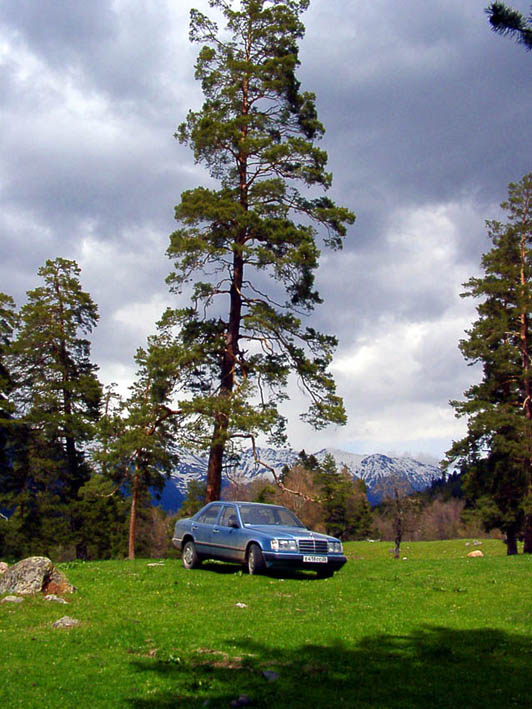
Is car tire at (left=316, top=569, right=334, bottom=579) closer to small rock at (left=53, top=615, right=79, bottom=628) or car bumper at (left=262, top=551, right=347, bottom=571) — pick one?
car bumper at (left=262, top=551, right=347, bottom=571)

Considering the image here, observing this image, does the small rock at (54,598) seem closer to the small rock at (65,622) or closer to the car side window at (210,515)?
the small rock at (65,622)

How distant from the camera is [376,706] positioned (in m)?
5.66

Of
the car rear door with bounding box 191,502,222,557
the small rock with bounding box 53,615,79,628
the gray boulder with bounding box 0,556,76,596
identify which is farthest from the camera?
the car rear door with bounding box 191,502,222,557

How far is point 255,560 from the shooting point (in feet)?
47.7

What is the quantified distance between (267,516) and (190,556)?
8.17 feet

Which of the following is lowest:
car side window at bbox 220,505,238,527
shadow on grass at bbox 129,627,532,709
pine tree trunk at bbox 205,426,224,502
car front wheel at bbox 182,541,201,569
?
shadow on grass at bbox 129,627,532,709

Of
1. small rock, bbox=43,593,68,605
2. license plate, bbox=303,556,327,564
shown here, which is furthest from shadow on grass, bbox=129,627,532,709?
license plate, bbox=303,556,327,564

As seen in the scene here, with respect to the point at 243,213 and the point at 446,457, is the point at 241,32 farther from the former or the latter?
the point at 446,457

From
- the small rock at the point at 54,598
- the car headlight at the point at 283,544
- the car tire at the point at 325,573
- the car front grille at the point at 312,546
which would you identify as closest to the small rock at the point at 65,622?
the small rock at the point at 54,598

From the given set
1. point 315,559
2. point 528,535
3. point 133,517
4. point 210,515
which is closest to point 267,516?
point 210,515

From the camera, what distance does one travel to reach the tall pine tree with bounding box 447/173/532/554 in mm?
33219

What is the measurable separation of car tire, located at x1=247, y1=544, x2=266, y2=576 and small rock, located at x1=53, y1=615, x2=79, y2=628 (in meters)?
5.73

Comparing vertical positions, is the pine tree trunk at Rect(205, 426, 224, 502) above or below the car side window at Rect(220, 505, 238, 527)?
above

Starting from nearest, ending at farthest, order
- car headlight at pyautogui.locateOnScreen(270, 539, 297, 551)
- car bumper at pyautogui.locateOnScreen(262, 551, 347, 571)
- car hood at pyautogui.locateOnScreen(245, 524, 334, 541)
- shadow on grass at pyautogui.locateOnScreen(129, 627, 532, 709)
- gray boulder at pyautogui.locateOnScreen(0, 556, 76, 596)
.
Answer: shadow on grass at pyautogui.locateOnScreen(129, 627, 532, 709) < gray boulder at pyautogui.locateOnScreen(0, 556, 76, 596) < car bumper at pyautogui.locateOnScreen(262, 551, 347, 571) < car headlight at pyautogui.locateOnScreen(270, 539, 297, 551) < car hood at pyautogui.locateOnScreen(245, 524, 334, 541)
